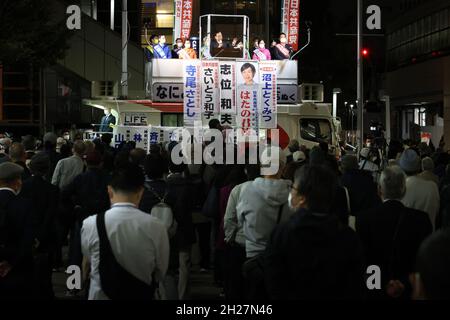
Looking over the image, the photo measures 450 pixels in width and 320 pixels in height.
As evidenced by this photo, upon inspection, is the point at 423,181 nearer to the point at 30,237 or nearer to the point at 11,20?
the point at 30,237

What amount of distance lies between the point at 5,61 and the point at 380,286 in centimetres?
2317

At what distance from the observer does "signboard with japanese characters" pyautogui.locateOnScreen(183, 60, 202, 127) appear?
16906mm

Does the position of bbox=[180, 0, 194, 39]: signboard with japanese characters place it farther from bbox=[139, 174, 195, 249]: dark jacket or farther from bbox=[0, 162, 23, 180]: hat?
bbox=[0, 162, 23, 180]: hat

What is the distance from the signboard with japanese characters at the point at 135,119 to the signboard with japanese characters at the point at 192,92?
13.9 feet

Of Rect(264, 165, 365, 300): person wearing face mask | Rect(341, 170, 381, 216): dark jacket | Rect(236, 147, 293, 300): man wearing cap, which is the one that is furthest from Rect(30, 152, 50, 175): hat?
Rect(264, 165, 365, 300): person wearing face mask

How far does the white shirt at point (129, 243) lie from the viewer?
17.3ft

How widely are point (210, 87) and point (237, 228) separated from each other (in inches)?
370


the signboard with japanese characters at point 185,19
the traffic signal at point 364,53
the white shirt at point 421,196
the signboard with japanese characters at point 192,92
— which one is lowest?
the white shirt at point 421,196

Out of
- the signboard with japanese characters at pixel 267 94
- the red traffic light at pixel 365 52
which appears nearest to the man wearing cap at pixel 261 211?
the signboard with japanese characters at pixel 267 94

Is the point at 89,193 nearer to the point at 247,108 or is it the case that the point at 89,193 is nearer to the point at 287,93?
the point at 247,108

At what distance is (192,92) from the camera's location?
16891 millimetres

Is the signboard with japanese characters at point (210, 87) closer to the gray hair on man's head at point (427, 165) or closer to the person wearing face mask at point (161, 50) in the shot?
the person wearing face mask at point (161, 50)

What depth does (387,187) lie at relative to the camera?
649 cm

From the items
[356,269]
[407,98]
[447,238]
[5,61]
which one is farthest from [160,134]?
[407,98]
